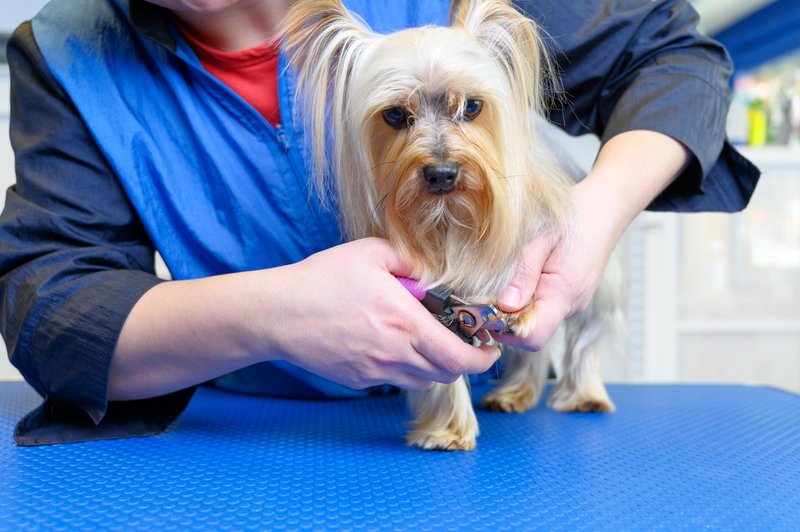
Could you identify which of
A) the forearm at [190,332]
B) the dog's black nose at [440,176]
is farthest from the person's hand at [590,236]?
the forearm at [190,332]

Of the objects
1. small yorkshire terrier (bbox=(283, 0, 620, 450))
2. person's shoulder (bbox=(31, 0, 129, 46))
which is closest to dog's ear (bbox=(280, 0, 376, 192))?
small yorkshire terrier (bbox=(283, 0, 620, 450))

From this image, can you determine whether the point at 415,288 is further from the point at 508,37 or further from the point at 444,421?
the point at 508,37

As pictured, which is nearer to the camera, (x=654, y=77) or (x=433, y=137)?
(x=433, y=137)

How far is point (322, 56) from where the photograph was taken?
0.85m

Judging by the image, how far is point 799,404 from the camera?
1.13m

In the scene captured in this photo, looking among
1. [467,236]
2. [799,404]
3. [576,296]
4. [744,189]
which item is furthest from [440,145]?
[799,404]

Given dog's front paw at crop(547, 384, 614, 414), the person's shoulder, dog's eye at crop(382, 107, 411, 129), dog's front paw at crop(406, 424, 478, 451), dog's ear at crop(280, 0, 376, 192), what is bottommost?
dog's front paw at crop(547, 384, 614, 414)

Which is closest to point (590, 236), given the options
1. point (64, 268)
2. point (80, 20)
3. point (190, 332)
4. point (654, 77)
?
point (654, 77)

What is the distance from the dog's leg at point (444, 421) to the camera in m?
0.86

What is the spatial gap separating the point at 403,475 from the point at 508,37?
1.60 feet

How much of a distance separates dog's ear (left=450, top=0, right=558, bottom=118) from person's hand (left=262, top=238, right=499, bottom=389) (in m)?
0.28

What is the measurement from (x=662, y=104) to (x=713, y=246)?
1556mm

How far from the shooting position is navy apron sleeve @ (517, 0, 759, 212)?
0.96 metres

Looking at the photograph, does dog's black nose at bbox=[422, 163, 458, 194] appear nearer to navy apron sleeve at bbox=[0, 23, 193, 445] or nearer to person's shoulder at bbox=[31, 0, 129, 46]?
navy apron sleeve at bbox=[0, 23, 193, 445]
